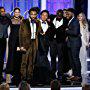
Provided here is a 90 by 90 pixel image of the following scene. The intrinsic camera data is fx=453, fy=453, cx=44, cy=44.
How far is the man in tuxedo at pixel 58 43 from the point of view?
10.5m

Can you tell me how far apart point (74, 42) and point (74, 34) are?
0.65 ft

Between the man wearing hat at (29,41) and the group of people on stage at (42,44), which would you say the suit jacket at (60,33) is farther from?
the man wearing hat at (29,41)

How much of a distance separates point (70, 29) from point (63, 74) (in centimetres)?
108

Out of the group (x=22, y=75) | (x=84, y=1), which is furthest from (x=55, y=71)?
(x=84, y=1)

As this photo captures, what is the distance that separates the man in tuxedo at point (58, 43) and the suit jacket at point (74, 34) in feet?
0.47

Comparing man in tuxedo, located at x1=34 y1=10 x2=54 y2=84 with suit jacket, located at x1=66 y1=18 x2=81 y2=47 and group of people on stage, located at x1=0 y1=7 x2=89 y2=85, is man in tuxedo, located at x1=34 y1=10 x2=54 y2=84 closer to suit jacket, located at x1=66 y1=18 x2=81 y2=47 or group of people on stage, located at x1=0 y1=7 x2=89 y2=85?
group of people on stage, located at x1=0 y1=7 x2=89 y2=85

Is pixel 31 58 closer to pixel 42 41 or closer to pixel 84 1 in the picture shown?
Answer: pixel 42 41

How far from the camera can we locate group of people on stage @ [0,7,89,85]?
10.2 metres

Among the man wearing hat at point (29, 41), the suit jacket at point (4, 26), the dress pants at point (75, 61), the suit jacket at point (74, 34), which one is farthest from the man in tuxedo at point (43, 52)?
the suit jacket at point (4, 26)

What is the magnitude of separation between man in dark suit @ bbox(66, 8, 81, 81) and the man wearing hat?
80cm

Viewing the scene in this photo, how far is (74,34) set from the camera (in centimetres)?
1046

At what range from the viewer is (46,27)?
1027cm

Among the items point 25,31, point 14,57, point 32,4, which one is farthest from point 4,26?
point 32,4

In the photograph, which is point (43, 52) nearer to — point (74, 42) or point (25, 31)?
point (25, 31)
